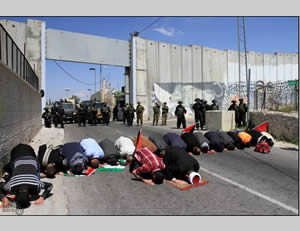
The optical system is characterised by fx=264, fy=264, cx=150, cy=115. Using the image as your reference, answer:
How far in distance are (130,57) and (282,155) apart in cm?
1991

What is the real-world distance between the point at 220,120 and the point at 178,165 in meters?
10.0

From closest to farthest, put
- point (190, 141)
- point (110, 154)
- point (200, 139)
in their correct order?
point (110, 154) < point (190, 141) < point (200, 139)

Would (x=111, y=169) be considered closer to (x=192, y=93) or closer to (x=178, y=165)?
(x=178, y=165)

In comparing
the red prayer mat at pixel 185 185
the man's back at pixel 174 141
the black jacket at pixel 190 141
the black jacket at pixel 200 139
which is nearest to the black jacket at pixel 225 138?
the black jacket at pixel 200 139

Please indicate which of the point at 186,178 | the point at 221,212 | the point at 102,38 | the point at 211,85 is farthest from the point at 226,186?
the point at 211,85

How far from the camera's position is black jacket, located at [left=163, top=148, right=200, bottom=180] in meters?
4.92

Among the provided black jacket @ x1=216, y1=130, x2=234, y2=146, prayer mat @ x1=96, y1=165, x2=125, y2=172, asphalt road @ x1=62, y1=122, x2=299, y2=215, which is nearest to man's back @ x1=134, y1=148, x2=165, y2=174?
asphalt road @ x1=62, y1=122, x2=299, y2=215

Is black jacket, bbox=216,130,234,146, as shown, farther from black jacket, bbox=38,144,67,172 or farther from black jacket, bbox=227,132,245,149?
black jacket, bbox=38,144,67,172

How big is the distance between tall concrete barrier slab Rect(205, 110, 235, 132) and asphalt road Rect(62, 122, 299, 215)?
8.03 m

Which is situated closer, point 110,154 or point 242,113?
point 110,154

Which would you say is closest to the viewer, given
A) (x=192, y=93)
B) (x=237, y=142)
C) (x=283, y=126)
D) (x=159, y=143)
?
(x=159, y=143)

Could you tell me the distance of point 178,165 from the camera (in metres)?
4.95

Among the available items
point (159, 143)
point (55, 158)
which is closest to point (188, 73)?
point (159, 143)

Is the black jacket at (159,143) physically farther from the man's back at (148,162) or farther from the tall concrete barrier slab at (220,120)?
the tall concrete barrier slab at (220,120)
